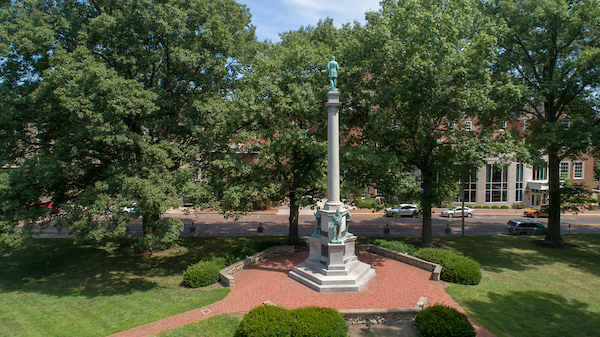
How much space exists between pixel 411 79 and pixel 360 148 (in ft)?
14.2

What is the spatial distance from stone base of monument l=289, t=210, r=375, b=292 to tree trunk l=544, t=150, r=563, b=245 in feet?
49.6

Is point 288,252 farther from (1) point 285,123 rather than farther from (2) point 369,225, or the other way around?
(2) point 369,225

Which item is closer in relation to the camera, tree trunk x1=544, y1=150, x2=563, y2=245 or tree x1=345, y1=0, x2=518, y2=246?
tree x1=345, y1=0, x2=518, y2=246

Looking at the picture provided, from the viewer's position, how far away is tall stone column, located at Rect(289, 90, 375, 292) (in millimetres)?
14180

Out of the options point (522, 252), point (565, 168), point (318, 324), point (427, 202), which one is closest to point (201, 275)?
point (318, 324)

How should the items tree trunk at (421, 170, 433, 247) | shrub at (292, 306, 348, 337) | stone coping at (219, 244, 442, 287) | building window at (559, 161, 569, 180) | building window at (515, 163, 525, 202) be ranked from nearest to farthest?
1. shrub at (292, 306, 348, 337)
2. stone coping at (219, 244, 442, 287)
3. tree trunk at (421, 170, 433, 247)
4. building window at (515, 163, 525, 202)
5. building window at (559, 161, 569, 180)

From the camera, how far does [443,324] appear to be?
31.6 ft

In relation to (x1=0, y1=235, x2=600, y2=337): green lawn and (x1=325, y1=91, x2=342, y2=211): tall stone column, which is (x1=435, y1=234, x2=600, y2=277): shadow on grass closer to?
(x1=0, y1=235, x2=600, y2=337): green lawn

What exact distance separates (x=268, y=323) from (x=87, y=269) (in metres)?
13.2

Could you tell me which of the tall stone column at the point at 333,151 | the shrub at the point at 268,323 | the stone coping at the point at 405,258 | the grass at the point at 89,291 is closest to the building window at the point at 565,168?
the stone coping at the point at 405,258

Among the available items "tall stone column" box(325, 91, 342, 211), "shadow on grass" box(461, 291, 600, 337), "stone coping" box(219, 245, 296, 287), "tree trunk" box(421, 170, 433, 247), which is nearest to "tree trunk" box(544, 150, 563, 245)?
"tree trunk" box(421, 170, 433, 247)

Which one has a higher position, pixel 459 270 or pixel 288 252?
pixel 459 270

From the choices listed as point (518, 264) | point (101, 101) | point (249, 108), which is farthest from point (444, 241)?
point (101, 101)

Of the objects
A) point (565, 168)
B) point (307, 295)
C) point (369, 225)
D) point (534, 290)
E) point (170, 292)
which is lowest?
point (170, 292)
